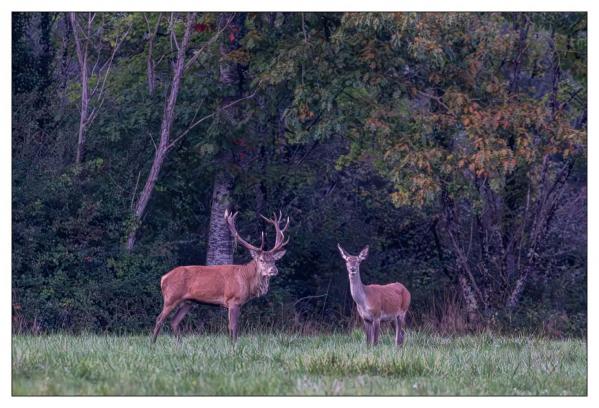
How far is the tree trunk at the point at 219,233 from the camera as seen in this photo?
58.4 ft

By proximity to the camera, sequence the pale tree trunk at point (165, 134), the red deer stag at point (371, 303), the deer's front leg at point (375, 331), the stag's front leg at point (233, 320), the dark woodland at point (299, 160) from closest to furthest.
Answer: the deer's front leg at point (375, 331) → the red deer stag at point (371, 303) → the stag's front leg at point (233, 320) → the dark woodland at point (299, 160) → the pale tree trunk at point (165, 134)

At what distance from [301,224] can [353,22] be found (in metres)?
4.64

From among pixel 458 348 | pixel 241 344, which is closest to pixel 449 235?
pixel 458 348

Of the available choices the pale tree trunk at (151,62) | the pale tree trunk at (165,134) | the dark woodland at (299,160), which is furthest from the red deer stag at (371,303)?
the pale tree trunk at (151,62)

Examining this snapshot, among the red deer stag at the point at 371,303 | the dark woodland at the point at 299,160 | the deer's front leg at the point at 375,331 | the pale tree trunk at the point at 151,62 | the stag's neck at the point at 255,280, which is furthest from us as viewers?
the pale tree trunk at the point at 151,62

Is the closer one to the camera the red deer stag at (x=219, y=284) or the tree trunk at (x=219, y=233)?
the red deer stag at (x=219, y=284)

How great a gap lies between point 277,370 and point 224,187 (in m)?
8.20

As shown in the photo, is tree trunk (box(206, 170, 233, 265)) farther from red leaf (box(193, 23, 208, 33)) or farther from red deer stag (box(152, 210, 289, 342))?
red deer stag (box(152, 210, 289, 342))

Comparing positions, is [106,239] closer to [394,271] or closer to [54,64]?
[54,64]

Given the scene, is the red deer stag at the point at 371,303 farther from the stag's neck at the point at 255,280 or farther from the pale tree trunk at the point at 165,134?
the pale tree trunk at the point at 165,134

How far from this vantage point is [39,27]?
18125mm

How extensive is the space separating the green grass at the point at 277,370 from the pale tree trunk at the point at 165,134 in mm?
4612

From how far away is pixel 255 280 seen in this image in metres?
14.5

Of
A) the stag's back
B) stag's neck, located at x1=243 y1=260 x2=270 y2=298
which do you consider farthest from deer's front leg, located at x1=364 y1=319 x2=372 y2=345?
the stag's back
